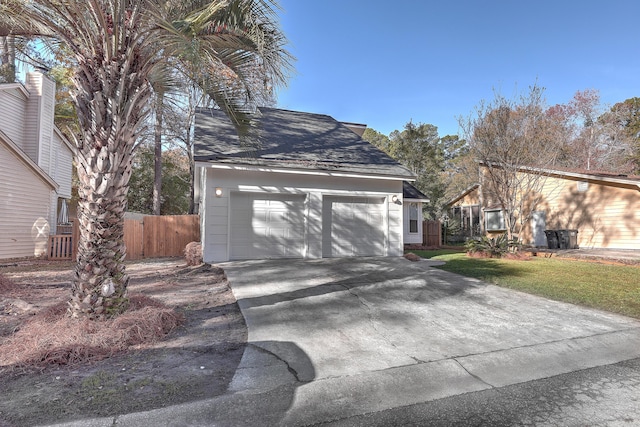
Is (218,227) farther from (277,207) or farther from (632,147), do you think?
(632,147)

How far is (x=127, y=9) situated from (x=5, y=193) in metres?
11.6

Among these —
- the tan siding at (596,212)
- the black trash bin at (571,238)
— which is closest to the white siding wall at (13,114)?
the black trash bin at (571,238)

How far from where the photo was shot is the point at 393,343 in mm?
4016

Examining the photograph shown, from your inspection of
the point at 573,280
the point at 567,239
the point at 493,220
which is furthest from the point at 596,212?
the point at 573,280

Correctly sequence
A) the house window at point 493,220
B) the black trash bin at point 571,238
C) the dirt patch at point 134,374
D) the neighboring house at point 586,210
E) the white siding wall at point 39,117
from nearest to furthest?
the dirt patch at point 134,374 → the neighboring house at point 586,210 → the black trash bin at point 571,238 → the white siding wall at point 39,117 → the house window at point 493,220

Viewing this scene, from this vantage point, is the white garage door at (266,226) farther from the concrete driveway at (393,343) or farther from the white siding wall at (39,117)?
the white siding wall at (39,117)

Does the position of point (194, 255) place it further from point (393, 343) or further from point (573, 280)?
point (573, 280)

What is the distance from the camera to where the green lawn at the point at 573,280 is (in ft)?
19.5

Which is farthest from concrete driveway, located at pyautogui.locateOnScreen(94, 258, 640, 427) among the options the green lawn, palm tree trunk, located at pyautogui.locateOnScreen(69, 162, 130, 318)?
palm tree trunk, located at pyautogui.locateOnScreen(69, 162, 130, 318)

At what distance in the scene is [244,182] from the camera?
32.3 ft

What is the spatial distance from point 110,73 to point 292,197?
6.66 metres

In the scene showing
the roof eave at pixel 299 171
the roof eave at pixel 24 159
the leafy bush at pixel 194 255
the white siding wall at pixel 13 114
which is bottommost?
the leafy bush at pixel 194 255

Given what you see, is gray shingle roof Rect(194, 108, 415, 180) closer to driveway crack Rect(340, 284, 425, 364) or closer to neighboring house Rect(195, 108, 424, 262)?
neighboring house Rect(195, 108, 424, 262)

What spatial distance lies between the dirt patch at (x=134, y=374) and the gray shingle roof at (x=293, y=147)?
5.22 metres
